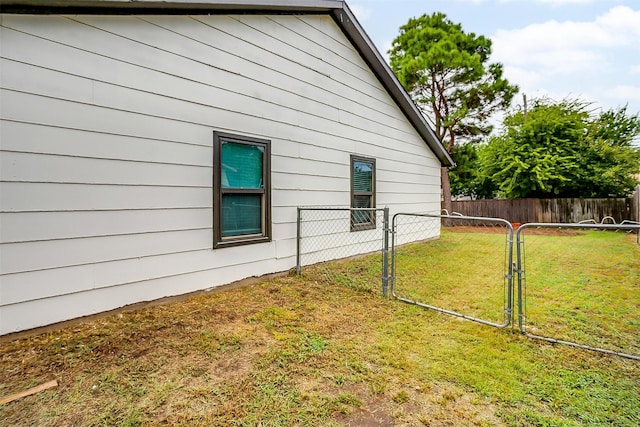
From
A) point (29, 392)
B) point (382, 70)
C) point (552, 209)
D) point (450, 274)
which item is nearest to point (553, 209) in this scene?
point (552, 209)

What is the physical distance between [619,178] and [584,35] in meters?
6.20

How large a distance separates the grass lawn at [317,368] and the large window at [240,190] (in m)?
0.87

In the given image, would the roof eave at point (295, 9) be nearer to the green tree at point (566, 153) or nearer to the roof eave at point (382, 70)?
the roof eave at point (382, 70)

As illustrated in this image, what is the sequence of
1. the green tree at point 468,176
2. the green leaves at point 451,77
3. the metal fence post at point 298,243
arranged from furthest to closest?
the green tree at point 468,176 < the green leaves at point 451,77 < the metal fence post at point 298,243

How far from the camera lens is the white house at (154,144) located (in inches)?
103

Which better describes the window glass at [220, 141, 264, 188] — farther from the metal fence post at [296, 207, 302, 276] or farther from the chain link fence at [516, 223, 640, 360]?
the chain link fence at [516, 223, 640, 360]

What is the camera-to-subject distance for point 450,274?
534 cm

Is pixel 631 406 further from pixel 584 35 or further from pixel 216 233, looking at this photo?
pixel 584 35

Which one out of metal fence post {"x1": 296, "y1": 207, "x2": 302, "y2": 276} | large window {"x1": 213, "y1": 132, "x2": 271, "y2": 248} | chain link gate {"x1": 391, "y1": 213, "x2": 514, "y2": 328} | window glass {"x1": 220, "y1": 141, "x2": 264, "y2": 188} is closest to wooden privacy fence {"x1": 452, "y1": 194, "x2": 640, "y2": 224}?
chain link gate {"x1": 391, "y1": 213, "x2": 514, "y2": 328}

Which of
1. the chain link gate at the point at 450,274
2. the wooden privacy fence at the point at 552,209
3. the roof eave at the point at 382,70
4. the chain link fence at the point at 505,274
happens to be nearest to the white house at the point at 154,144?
the roof eave at the point at 382,70

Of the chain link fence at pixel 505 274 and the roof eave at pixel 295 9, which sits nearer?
the roof eave at pixel 295 9

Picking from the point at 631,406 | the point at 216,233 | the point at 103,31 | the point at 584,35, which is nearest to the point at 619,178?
the point at 584,35

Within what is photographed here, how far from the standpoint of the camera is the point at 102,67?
119 inches

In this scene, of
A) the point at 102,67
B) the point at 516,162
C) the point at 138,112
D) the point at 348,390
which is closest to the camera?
the point at 348,390
